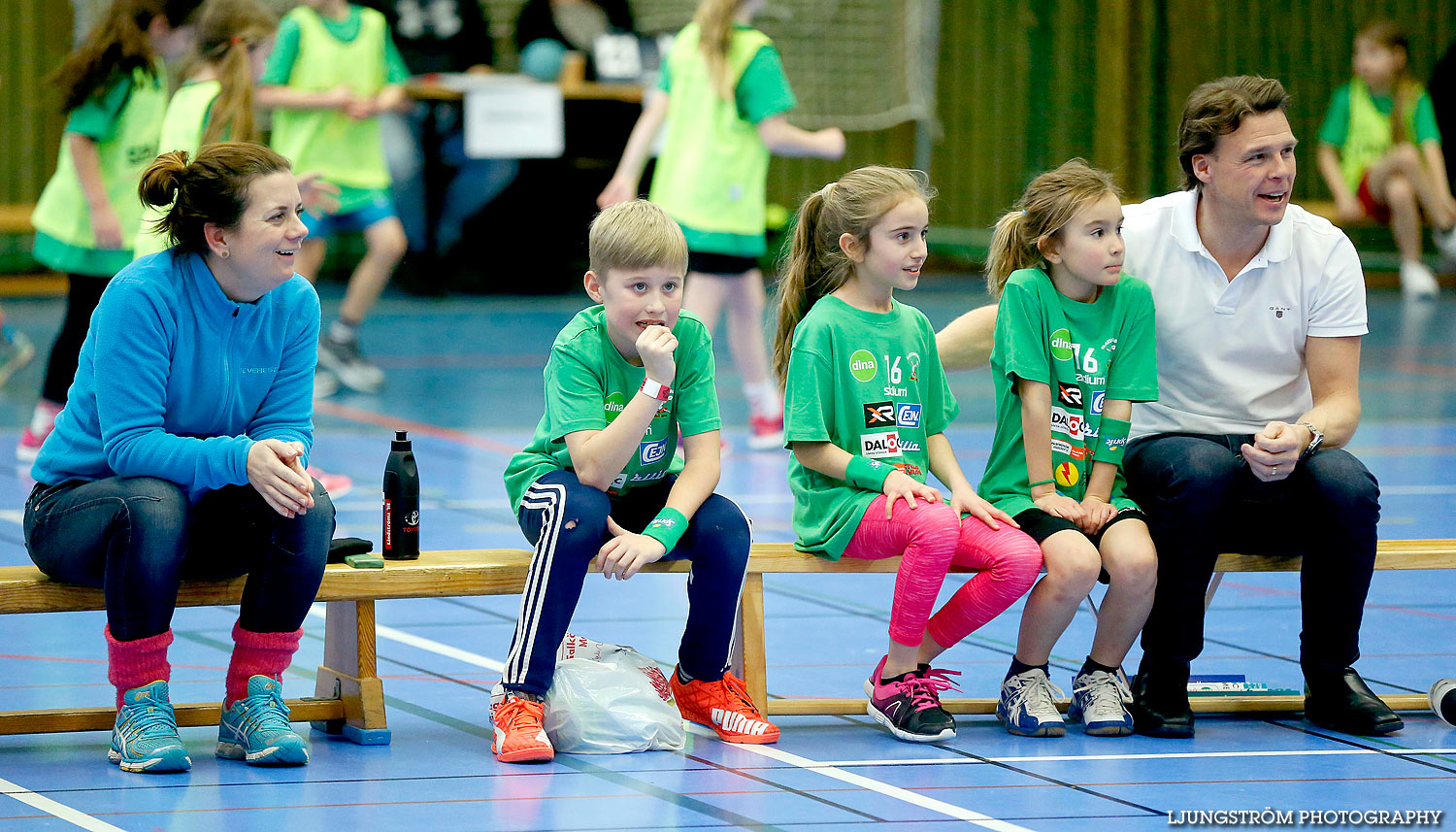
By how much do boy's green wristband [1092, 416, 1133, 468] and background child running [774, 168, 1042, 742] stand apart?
0.27m

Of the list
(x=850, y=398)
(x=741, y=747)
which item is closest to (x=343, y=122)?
(x=850, y=398)

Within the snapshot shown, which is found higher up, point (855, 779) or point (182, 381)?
point (182, 381)

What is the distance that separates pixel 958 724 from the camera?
355 cm

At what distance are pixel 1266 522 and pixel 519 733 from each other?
158cm

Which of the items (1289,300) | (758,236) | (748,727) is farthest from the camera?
(758,236)

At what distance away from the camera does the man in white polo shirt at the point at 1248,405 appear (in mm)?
3486

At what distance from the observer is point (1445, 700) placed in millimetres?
3543

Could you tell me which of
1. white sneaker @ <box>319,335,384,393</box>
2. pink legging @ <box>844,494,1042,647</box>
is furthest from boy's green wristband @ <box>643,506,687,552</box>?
white sneaker @ <box>319,335,384,393</box>

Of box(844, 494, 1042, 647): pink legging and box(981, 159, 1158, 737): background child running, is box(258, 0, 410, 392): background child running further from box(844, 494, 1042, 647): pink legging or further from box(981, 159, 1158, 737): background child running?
box(844, 494, 1042, 647): pink legging

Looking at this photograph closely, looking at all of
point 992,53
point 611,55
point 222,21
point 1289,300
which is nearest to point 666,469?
point 1289,300

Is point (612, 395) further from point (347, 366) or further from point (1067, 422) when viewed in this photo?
point (347, 366)

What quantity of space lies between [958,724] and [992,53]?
1041 cm

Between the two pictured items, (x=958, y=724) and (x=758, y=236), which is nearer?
(x=958, y=724)

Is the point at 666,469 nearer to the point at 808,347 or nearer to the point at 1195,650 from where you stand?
the point at 808,347
